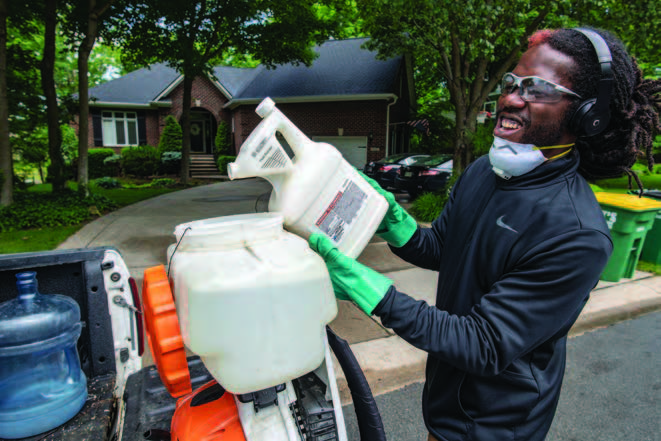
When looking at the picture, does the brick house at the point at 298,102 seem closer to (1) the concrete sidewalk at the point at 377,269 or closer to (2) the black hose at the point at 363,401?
(1) the concrete sidewalk at the point at 377,269

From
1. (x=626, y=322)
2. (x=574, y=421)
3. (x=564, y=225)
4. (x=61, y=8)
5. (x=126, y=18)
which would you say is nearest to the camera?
(x=564, y=225)

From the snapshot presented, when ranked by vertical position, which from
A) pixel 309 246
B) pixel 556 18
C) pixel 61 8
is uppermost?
pixel 61 8

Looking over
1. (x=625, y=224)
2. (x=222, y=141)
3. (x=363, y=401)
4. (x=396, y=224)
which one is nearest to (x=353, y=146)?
(x=222, y=141)

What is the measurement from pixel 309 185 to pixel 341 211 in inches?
6.3

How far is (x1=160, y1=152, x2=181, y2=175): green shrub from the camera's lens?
18.0 meters

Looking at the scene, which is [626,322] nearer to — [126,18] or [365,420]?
[365,420]

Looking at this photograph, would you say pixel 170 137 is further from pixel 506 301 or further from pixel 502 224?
pixel 506 301

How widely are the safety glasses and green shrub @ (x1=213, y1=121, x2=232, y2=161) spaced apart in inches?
790

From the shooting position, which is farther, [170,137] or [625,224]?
[170,137]

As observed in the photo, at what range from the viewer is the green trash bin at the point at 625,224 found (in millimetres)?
5012

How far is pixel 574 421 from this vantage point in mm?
2693

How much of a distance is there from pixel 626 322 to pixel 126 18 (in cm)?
1295

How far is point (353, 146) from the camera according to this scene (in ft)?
56.9

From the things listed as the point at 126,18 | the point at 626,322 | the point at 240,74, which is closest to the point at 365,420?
the point at 626,322
